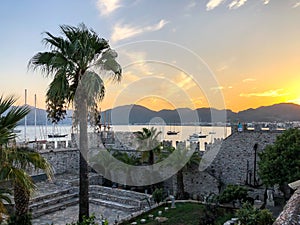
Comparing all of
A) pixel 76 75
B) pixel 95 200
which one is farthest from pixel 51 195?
pixel 76 75

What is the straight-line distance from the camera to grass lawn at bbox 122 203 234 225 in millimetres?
8750

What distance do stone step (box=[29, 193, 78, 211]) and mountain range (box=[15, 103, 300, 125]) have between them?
12.8 feet

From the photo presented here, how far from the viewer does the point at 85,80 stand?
7.60 m

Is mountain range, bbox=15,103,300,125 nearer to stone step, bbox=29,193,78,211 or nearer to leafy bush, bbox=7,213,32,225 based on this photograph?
stone step, bbox=29,193,78,211

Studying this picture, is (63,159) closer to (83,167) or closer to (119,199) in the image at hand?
(119,199)

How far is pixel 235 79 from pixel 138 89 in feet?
14.5

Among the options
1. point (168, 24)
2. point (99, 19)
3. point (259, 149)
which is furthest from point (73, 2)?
point (259, 149)

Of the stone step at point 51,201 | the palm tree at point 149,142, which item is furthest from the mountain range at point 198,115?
the stone step at point 51,201

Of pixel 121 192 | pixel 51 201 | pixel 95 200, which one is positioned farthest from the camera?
pixel 121 192

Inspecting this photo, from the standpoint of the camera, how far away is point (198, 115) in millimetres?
13477

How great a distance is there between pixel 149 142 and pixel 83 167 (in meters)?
6.75

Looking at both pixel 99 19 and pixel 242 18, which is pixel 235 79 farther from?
pixel 99 19

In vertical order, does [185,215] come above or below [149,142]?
below

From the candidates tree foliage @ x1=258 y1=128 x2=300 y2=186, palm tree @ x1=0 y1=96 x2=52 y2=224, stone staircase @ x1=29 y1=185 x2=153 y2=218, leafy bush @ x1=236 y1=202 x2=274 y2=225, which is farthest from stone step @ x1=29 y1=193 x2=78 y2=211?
tree foliage @ x1=258 y1=128 x2=300 y2=186
